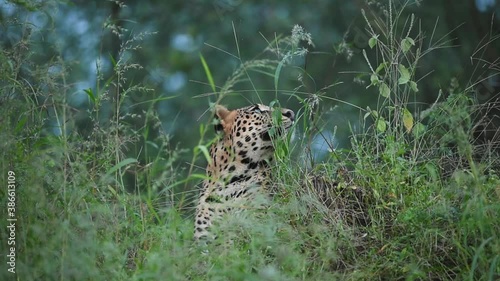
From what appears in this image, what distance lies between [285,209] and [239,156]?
5.15ft

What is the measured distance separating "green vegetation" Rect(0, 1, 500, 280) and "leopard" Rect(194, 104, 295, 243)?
0.73m

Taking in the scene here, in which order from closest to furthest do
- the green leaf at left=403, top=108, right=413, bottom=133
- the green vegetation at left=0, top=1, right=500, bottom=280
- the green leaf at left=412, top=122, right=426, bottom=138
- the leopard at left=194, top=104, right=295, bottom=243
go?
the green vegetation at left=0, top=1, right=500, bottom=280 → the green leaf at left=412, top=122, right=426, bottom=138 → the green leaf at left=403, top=108, right=413, bottom=133 → the leopard at left=194, top=104, right=295, bottom=243

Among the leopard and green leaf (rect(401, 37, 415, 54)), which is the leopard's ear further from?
green leaf (rect(401, 37, 415, 54))

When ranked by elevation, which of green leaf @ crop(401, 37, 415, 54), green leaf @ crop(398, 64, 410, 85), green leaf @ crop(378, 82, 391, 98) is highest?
green leaf @ crop(401, 37, 415, 54)

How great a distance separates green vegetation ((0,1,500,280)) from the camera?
5184 millimetres

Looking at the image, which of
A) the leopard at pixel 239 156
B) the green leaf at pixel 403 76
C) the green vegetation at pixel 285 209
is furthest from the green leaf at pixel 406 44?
the leopard at pixel 239 156

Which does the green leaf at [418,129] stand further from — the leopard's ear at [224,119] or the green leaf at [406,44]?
the leopard's ear at [224,119]

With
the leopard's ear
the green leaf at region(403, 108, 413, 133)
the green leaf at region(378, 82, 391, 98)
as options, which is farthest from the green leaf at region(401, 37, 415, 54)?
the leopard's ear

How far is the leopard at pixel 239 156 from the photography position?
7.25 m

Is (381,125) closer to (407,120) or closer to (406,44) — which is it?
(407,120)

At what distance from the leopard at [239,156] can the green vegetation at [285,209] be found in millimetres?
732

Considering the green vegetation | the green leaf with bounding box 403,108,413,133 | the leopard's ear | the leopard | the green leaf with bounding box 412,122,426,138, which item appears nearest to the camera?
the green vegetation

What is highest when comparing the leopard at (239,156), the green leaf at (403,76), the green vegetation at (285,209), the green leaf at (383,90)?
the green leaf at (403,76)

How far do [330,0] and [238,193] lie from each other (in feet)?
34.0
